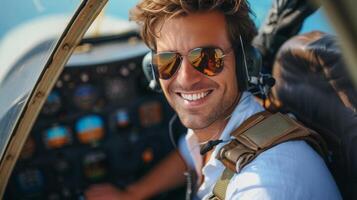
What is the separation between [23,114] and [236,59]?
0.63 meters

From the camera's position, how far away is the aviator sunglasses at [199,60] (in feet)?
4.14

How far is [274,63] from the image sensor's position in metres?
1.77

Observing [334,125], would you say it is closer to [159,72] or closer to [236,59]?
[236,59]

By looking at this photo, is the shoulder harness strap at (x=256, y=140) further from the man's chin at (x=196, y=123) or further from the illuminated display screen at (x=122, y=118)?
the illuminated display screen at (x=122, y=118)

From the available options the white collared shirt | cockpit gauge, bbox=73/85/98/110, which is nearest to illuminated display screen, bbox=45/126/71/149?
cockpit gauge, bbox=73/85/98/110

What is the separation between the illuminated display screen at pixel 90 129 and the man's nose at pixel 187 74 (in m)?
1.05

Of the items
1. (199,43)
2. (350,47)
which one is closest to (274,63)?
(199,43)

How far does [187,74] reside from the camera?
1.31 m

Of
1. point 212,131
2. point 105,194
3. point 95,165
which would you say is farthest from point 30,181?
point 212,131

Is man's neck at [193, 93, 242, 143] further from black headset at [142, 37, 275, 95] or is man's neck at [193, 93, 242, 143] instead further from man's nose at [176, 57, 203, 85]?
man's nose at [176, 57, 203, 85]

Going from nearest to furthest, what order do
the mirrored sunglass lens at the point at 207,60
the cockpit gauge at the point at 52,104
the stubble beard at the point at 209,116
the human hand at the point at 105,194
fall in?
1. the mirrored sunglass lens at the point at 207,60
2. the stubble beard at the point at 209,116
3. the human hand at the point at 105,194
4. the cockpit gauge at the point at 52,104

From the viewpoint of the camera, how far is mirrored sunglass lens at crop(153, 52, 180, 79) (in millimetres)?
1307

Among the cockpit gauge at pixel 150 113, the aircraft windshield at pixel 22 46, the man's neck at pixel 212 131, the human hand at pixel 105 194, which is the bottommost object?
the cockpit gauge at pixel 150 113

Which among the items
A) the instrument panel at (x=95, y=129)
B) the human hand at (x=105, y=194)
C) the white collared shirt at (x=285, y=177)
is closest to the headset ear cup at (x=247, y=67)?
the white collared shirt at (x=285, y=177)
